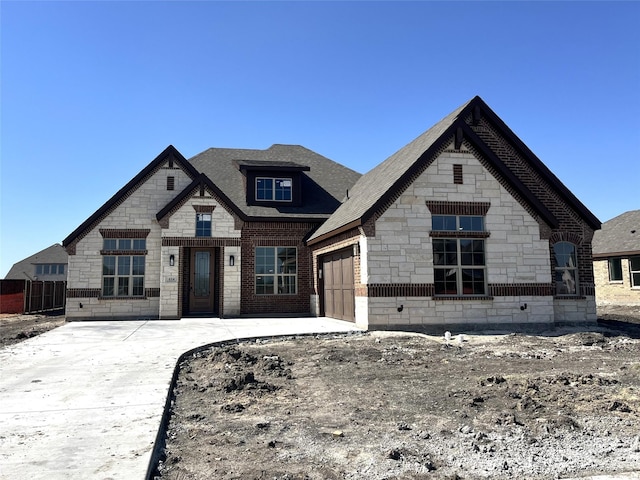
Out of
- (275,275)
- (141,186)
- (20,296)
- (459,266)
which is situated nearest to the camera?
(459,266)

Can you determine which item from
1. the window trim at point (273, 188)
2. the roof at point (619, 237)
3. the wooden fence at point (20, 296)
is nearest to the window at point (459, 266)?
the window trim at point (273, 188)

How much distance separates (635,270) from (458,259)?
17387 millimetres

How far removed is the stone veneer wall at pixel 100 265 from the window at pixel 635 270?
24.2 meters

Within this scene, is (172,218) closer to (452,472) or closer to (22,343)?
(22,343)

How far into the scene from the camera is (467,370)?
7922 mm

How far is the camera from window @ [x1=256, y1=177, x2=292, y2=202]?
1988 cm

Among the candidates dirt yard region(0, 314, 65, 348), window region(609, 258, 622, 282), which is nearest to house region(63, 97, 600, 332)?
dirt yard region(0, 314, 65, 348)

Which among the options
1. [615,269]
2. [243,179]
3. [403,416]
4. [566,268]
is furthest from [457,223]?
[615,269]

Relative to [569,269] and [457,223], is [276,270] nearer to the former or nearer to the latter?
[457,223]

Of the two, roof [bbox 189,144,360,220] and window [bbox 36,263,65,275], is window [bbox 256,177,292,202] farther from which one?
window [bbox 36,263,65,275]

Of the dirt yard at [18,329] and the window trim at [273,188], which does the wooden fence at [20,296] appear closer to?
the dirt yard at [18,329]

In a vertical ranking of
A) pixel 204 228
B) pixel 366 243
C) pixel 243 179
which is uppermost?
pixel 243 179

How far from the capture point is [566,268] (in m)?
14.8

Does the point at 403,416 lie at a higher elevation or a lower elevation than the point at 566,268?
lower
